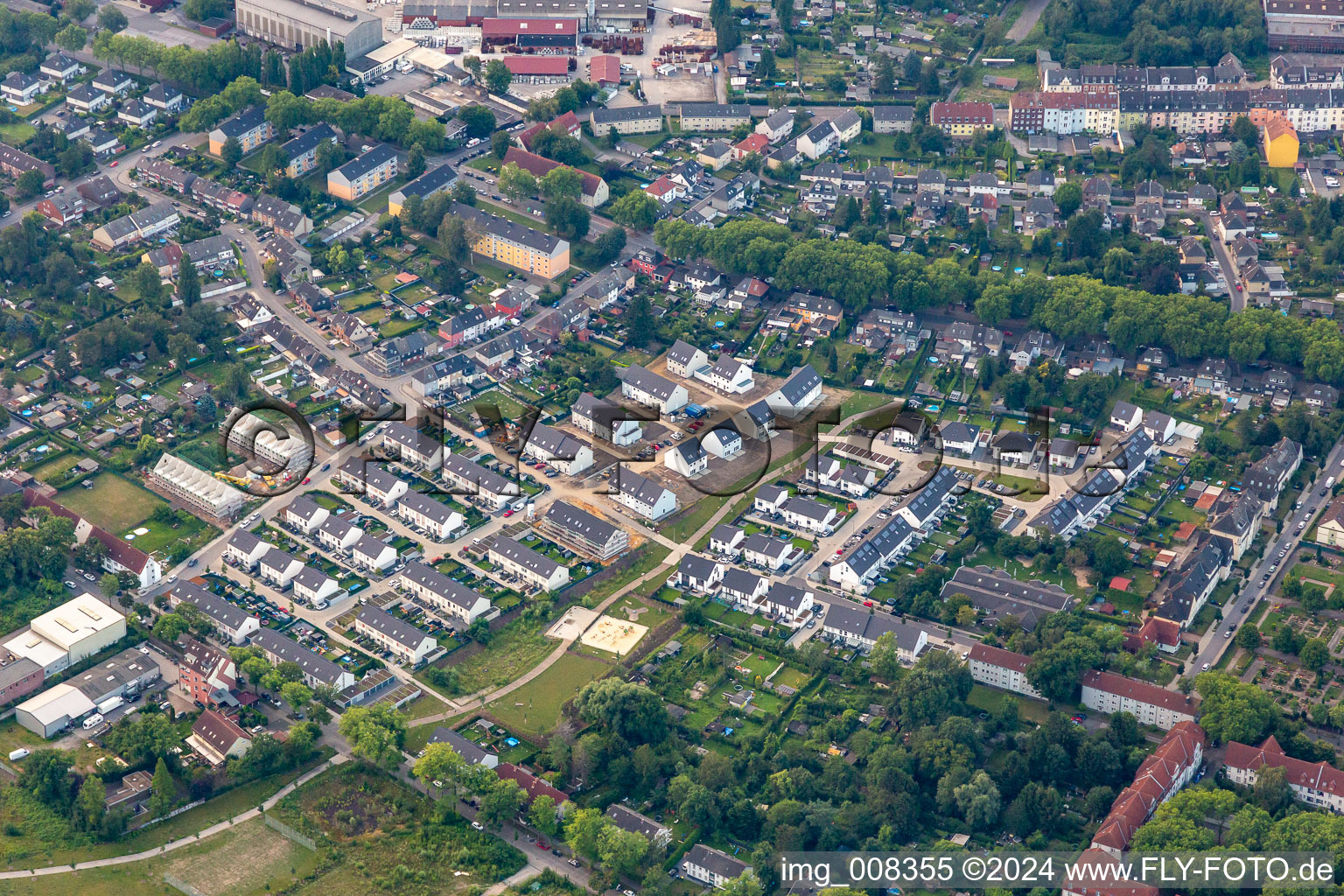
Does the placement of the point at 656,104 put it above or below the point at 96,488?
above

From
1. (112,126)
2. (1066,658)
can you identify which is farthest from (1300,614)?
(112,126)

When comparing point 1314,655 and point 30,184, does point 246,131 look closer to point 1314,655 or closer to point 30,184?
point 30,184

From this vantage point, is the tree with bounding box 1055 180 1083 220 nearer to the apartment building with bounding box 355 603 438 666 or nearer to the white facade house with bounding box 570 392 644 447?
the white facade house with bounding box 570 392 644 447

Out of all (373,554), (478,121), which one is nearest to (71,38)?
(478,121)

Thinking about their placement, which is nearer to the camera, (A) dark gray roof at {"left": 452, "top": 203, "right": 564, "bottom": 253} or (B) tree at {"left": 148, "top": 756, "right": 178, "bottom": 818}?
(B) tree at {"left": 148, "top": 756, "right": 178, "bottom": 818}

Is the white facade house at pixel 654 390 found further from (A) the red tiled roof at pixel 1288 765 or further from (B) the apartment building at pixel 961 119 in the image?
(A) the red tiled roof at pixel 1288 765

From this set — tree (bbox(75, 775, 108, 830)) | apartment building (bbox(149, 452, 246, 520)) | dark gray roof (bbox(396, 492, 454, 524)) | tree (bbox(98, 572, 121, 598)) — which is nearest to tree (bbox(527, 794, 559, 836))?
tree (bbox(75, 775, 108, 830))

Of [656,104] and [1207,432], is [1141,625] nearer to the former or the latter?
[1207,432]
